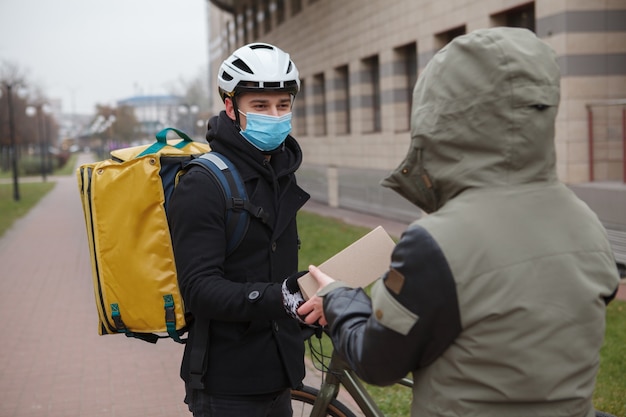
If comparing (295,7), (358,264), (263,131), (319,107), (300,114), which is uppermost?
(295,7)

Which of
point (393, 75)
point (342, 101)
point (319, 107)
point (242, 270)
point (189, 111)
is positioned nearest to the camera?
point (242, 270)

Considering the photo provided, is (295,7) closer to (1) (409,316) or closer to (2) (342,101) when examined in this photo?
(2) (342,101)

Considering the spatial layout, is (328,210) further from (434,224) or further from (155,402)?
(434,224)

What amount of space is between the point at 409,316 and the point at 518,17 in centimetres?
1458

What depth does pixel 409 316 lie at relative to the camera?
184 cm

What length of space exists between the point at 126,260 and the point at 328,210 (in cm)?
1896

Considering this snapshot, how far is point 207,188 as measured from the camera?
8.87 feet

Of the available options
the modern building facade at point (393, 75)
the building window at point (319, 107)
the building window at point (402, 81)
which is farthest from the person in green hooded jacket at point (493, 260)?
the building window at point (319, 107)

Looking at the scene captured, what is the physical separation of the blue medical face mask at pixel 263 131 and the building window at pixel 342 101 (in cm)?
2380

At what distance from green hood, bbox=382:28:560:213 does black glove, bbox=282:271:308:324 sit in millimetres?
776

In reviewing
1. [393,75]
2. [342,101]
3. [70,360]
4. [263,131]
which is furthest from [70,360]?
[342,101]

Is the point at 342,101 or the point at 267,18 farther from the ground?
the point at 267,18

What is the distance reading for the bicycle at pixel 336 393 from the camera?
3078 mm

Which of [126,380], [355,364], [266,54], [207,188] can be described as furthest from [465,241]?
[126,380]
